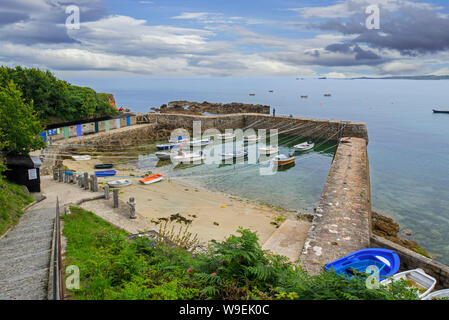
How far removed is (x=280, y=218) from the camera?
1902 centimetres

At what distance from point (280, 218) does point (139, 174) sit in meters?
14.9

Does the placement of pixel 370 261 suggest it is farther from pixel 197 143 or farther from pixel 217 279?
pixel 197 143

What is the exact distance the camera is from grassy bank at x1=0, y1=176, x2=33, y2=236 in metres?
11.8

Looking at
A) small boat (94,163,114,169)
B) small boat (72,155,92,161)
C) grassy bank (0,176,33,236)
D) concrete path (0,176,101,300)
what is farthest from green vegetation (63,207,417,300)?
small boat (72,155,92,161)

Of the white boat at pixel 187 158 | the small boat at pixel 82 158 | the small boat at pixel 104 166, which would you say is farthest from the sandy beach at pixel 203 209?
the small boat at pixel 82 158

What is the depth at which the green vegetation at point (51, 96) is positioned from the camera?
116 ft

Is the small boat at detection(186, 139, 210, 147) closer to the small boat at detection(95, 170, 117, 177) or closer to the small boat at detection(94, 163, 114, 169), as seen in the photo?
the small boat at detection(94, 163, 114, 169)

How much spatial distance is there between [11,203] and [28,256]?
6.48m

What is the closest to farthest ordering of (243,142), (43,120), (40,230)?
(40,230) → (43,120) → (243,142)

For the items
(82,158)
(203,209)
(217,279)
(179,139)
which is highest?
(179,139)

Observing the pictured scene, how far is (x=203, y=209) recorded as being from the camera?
20156 mm

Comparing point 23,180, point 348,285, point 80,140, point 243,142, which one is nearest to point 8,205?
point 23,180

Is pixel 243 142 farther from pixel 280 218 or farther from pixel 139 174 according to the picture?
pixel 280 218

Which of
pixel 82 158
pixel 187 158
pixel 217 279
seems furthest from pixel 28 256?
pixel 82 158
